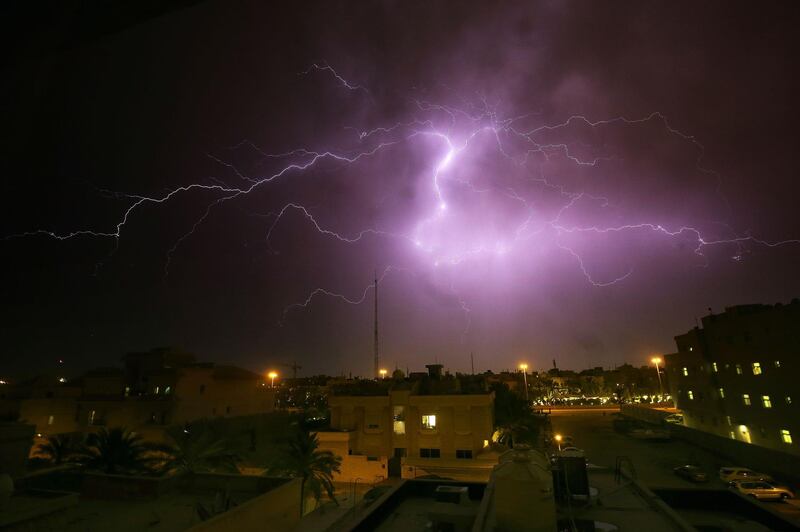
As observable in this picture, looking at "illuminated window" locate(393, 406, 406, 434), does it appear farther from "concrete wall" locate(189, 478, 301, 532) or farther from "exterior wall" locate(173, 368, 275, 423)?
"exterior wall" locate(173, 368, 275, 423)

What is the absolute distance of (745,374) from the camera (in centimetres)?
2706

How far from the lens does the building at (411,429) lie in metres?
24.0

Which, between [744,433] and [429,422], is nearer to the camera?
[429,422]

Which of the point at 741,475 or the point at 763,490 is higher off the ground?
the point at 741,475

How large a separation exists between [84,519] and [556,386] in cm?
10153

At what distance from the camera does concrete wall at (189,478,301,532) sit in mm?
9656

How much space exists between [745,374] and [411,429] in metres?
22.9

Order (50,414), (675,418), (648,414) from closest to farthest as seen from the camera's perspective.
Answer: (50,414)
(675,418)
(648,414)

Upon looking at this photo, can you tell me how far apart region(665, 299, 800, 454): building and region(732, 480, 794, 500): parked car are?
291 inches

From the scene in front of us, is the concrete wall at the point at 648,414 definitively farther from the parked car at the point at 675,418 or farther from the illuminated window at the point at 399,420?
the illuminated window at the point at 399,420

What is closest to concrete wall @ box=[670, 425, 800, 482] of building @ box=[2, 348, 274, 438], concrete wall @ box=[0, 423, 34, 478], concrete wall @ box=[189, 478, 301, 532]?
concrete wall @ box=[189, 478, 301, 532]

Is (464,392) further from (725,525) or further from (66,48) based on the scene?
(66,48)

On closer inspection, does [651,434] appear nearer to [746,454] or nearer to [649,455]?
[649,455]

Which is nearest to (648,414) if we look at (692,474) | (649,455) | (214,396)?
(649,455)
